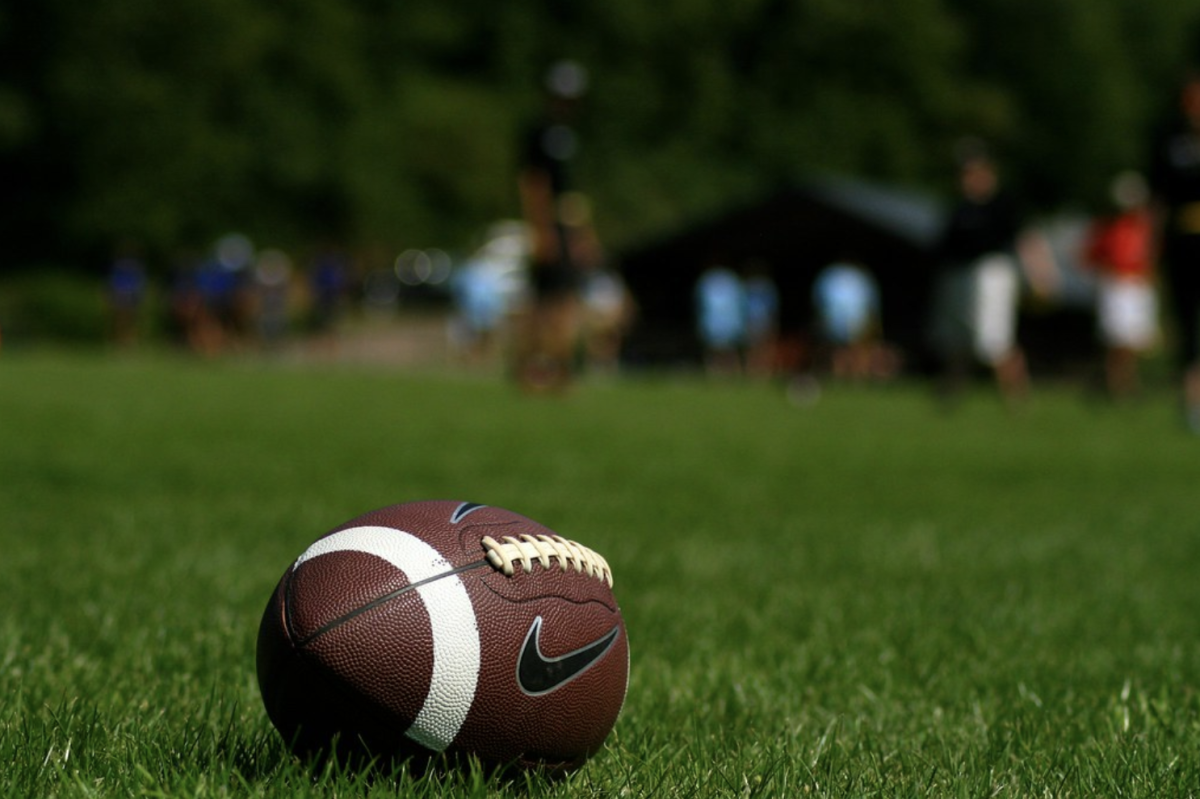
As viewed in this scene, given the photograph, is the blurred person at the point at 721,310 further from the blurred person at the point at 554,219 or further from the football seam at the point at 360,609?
the football seam at the point at 360,609

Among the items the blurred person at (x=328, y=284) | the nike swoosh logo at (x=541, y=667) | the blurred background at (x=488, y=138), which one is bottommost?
the nike swoosh logo at (x=541, y=667)

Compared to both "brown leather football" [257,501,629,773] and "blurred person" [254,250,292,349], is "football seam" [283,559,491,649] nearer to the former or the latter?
"brown leather football" [257,501,629,773]

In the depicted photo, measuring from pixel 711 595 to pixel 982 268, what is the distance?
10.3m

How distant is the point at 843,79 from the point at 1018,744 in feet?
246

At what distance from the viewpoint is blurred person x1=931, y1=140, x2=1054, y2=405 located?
47.1 feet

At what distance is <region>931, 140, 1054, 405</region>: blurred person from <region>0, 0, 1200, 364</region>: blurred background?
20.7 metres

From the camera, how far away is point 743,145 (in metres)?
73.9

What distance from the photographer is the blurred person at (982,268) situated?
14.3m

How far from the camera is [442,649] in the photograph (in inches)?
101

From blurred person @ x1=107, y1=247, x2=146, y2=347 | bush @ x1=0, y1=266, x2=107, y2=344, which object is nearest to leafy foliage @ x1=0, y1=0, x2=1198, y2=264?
bush @ x1=0, y1=266, x2=107, y2=344

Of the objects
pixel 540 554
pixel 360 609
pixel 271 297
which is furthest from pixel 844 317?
pixel 360 609

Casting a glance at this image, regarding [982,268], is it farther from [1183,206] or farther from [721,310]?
[721,310]

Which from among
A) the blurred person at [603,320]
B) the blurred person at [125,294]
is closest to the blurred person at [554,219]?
the blurred person at [603,320]

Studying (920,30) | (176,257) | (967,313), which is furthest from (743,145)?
(967,313)
